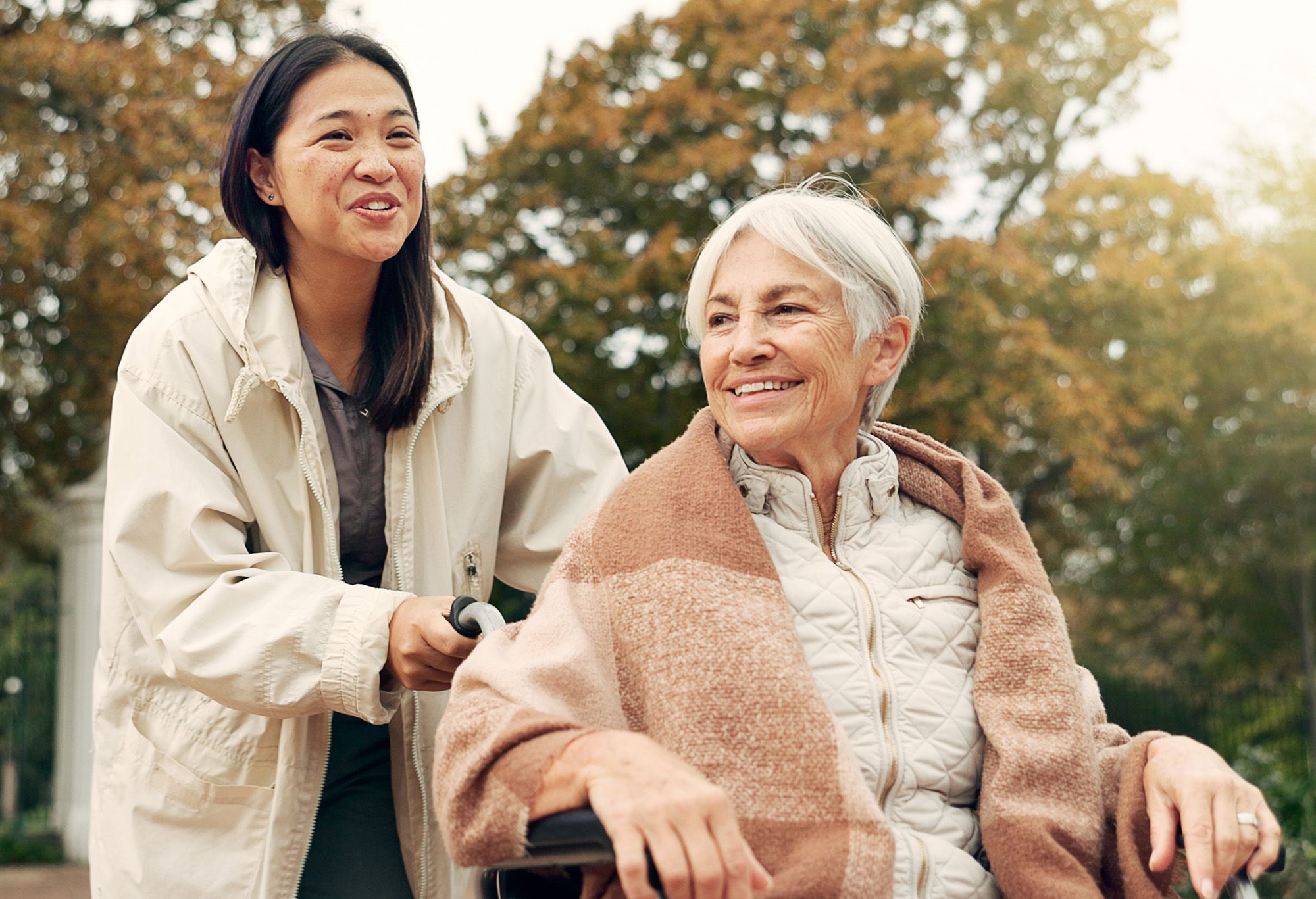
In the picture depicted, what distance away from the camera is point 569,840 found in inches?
56.6

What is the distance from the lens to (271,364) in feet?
7.06

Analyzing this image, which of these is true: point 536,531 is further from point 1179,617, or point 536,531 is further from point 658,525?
point 1179,617

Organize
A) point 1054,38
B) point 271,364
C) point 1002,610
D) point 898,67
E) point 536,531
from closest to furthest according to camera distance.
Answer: point 1002,610, point 271,364, point 536,531, point 898,67, point 1054,38

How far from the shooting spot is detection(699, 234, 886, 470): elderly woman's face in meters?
2.07

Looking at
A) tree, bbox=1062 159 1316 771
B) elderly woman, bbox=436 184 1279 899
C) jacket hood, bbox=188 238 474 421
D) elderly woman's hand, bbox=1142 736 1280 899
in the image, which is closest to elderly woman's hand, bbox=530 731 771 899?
elderly woman, bbox=436 184 1279 899

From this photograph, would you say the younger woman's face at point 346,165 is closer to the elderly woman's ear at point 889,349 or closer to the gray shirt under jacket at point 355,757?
the gray shirt under jacket at point 355,757

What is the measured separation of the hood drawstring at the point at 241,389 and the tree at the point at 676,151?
8323 millimetres

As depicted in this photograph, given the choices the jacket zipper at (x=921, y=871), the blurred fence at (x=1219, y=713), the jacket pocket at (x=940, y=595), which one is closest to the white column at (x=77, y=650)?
the blurred fence at (x=1219, y=713)

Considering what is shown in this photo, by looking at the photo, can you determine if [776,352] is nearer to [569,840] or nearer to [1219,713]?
[569,840]

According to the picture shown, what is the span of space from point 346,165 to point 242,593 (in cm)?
73

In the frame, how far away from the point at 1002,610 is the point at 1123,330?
11.1 meters

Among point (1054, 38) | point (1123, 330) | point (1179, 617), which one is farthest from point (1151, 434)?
point (1179, 617)

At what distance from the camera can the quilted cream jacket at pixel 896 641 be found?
1864 millimetres

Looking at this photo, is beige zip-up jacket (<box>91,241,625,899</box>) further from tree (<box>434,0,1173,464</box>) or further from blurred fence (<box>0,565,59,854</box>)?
blurred fence (<box>0,565,59,854</box>)
